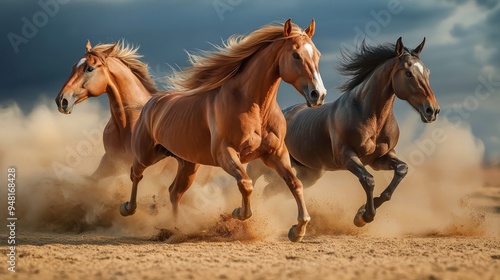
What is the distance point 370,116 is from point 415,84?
0.76 meters

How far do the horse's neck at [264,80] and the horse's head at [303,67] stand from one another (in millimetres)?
180

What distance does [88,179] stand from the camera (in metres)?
11.0

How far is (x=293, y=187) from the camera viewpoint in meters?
7.38

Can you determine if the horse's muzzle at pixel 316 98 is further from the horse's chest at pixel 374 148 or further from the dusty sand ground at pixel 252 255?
the horse's chest at pixel 374 148

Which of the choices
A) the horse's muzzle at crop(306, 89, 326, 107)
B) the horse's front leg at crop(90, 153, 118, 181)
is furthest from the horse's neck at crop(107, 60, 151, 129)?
the horse's muzzle at crop(306, 89, 326, 107)

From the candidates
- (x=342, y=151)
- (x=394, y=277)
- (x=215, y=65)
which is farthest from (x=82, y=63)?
(x=394, y=277)

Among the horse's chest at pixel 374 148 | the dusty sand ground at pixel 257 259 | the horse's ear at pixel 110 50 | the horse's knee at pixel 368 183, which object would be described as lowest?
the dusty sand ground at pixel 257 259

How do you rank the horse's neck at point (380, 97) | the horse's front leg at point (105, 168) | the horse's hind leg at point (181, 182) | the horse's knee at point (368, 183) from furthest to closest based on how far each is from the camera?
1. the horse's front leg at point (105, 168)
2. the horse's neck at point (380, 97)
3. the horse's hind leg at point (181, 182)
4. the horse's knee at point (368, 183)

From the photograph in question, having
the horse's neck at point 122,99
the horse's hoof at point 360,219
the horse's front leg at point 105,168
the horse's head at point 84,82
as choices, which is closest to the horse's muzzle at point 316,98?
the horse's hoof at point 360,219

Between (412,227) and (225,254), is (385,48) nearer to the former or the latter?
(412,227)

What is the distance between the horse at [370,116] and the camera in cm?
898

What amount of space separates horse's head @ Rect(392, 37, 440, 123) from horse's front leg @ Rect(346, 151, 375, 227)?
924 mm

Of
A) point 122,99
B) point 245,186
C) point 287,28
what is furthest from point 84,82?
point 245,186

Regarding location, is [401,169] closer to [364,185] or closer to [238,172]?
[364,185]
